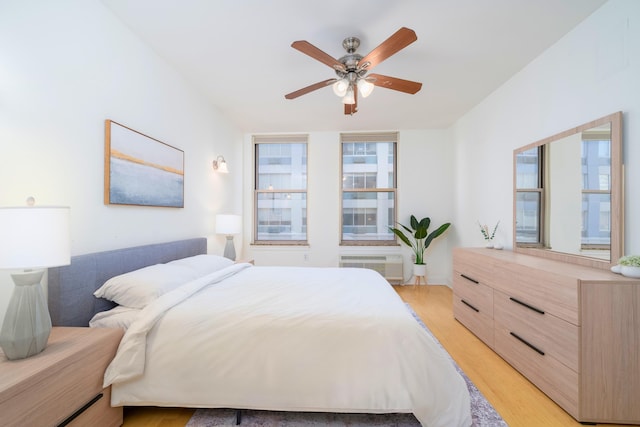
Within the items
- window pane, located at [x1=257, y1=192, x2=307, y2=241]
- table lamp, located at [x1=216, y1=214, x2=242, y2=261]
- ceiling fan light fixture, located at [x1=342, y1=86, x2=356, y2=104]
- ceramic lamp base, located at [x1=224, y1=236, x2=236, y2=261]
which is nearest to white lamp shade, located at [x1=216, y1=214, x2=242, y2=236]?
table lamp, located at [x1=216, y1=214, x2=242, y2=261]

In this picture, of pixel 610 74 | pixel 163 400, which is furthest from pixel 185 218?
pixel 610 74

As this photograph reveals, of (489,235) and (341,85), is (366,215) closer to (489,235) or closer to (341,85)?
(489,235)

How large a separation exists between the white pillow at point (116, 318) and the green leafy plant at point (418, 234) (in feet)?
11.3

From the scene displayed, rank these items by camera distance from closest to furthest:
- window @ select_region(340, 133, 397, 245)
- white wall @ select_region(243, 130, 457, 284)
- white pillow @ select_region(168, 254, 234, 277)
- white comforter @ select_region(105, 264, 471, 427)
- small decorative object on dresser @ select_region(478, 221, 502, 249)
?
white comforter @ select_region(105, 264, 471, 427)
white pillow @ select_region(168, 254, 234, 277)
small decorative object on dresser @ select_region(478, 221, 502, 249)
white wall @ select_region(243, 130, 457, 284)
window @ select_region(340, 133, 397, 245)

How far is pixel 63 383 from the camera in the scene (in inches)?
42.7

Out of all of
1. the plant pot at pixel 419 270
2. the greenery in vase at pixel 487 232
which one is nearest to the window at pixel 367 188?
the plant pot at pixel 419 270

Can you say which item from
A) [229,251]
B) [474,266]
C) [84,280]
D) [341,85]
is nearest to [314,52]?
[341,85]

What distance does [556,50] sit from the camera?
7.09ft

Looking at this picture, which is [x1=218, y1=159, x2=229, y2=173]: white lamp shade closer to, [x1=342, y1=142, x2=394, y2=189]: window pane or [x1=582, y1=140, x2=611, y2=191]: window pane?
[x1=342, y1=142, x2=394, y2=189]: window pane

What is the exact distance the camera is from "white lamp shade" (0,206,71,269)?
1.01 m

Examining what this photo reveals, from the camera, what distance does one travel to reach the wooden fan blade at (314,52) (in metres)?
1.71

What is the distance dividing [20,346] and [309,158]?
3850 millimetres

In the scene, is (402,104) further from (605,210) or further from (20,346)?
(20,346)

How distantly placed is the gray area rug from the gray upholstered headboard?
0.90 metres
